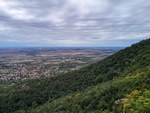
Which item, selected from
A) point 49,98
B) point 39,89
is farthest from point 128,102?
point 39,89

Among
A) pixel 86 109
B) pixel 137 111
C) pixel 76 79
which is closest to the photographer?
pixel 137 111

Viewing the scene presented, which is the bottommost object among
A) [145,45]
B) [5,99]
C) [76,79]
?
[5,99]

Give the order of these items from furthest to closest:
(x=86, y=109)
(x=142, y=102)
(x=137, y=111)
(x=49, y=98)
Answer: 1. (x=49, y=98)
2. (x=86, y=109)
3. (x=142, y=102)
4. (x=137, y=111)

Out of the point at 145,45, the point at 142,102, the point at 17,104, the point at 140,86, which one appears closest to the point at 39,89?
the point at 17,104

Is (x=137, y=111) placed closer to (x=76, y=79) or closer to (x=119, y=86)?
(x=119, y=86)

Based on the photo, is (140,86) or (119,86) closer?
(140,86)

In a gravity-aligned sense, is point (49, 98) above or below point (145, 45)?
below
